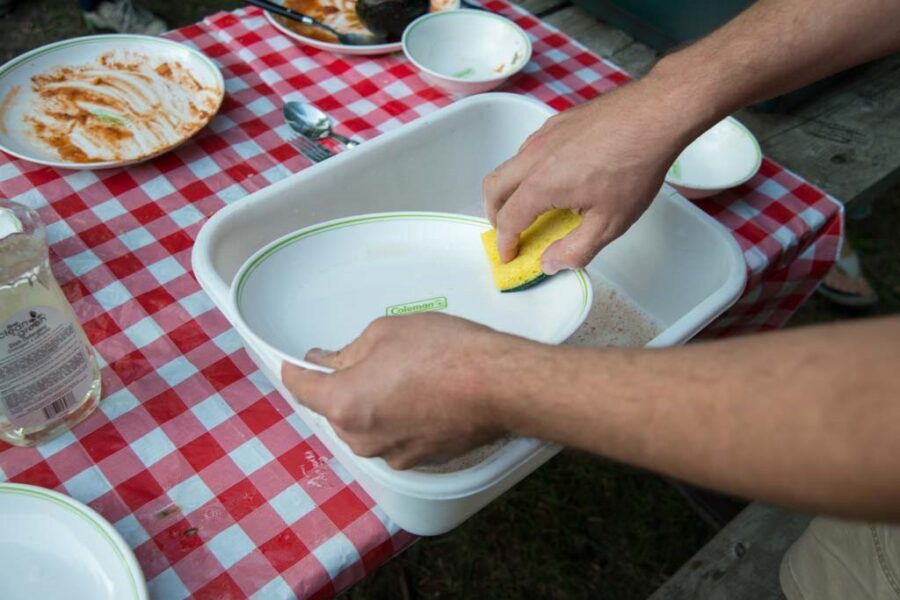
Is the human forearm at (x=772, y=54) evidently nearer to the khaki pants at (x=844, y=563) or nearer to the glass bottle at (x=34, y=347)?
the khaki pants at (x=844, y=563)

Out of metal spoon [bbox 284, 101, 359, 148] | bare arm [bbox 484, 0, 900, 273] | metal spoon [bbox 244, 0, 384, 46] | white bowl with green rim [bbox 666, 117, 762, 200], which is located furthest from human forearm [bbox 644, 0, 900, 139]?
metal spoon [bbox 244, 0, 384, 46]

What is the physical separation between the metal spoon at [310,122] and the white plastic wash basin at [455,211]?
0.15 metres

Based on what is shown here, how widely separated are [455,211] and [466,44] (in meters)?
0.37

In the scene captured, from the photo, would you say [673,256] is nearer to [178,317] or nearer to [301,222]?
[301,222]

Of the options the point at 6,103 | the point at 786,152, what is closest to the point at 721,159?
the point at 786,152

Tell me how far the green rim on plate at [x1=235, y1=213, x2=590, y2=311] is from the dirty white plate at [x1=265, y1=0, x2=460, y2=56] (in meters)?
0.48

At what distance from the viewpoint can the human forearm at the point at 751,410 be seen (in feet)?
1.38

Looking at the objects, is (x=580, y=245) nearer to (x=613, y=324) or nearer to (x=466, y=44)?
(x=613, y=324)

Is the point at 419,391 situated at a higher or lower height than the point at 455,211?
higher

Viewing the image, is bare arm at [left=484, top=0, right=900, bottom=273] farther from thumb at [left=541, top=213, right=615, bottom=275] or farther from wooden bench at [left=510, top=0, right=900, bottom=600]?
wooden bench at [left=510, top=0, right=900, bottom=600]

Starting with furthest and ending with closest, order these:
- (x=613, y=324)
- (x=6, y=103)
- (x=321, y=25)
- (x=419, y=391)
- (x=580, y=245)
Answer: (x=321, y=25)
(x=6, y=103)
(x=613, y=324)
(x=580, y=245)
(x=419, y=391)

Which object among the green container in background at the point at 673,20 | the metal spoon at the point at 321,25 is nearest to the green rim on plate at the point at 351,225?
the metal spoon at the point at 321,25

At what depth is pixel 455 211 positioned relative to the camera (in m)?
1.07

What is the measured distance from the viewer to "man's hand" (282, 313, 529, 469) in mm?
553
